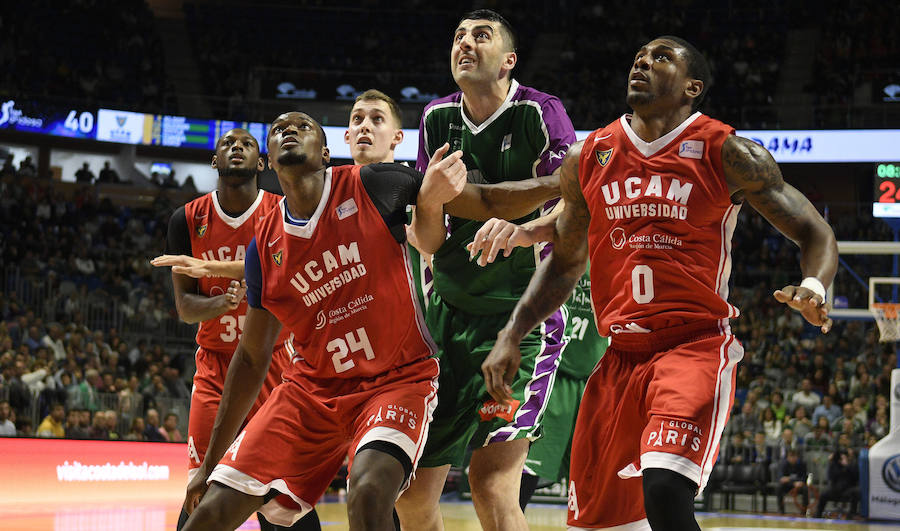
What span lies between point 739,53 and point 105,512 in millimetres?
18087

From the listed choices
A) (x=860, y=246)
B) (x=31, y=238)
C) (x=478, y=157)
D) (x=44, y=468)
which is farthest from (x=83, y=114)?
(x=478, y=157)

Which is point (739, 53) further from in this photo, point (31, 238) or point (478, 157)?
point (478, 157)

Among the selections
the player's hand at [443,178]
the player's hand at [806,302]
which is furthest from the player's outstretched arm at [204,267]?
the player's hand at [806,302]

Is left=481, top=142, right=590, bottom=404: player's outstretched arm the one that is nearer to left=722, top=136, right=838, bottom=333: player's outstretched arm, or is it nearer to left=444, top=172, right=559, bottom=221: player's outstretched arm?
left=444, top=172, right=559, bottom=221: player's outstretched arm

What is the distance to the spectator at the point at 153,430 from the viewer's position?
1354 cm

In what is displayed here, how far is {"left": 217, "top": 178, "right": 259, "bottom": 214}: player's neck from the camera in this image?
5.84 metres

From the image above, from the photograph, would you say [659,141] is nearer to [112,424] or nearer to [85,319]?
[112,424]

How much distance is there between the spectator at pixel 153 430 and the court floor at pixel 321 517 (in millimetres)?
2222

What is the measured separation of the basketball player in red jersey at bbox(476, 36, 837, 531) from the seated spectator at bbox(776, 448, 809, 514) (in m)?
10.2

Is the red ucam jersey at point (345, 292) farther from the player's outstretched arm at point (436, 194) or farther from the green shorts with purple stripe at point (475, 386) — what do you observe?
the green shorts with purple stripe at point (475, 386)

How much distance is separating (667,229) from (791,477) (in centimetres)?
1055

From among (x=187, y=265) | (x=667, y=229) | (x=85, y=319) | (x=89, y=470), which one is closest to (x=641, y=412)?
(x=667, y=229)

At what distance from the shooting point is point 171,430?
13812mm

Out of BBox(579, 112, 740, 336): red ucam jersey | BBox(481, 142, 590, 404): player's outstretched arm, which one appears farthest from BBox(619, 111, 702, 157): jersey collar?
BBox(481, 142, 590, 404): player's outstretched arm
